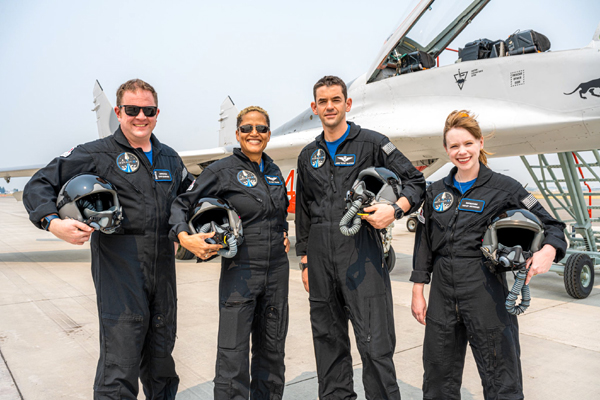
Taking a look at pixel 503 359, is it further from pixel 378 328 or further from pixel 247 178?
pixel 247 178

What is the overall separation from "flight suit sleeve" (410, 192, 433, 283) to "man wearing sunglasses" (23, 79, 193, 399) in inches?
58.7

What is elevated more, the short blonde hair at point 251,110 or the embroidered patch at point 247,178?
the short blonde hair at point 251,110

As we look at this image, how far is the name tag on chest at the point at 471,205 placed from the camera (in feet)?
7.02

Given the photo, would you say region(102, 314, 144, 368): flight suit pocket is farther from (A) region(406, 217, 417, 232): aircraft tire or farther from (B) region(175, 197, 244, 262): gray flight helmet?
(A) region(406, 217, 417, 232): aircraft tire

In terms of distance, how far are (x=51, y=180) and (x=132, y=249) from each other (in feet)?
1.88

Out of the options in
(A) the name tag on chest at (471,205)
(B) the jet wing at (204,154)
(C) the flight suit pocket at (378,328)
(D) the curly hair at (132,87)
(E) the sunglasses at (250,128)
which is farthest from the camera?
(B) the jet wing at (204,154)

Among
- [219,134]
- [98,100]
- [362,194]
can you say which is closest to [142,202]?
[362,194]

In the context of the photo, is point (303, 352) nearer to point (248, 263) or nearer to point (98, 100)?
point (248, 263)

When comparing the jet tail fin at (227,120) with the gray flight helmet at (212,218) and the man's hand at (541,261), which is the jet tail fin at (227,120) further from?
the man's hand at (541,261)

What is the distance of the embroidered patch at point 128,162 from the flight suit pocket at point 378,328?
5.19ft

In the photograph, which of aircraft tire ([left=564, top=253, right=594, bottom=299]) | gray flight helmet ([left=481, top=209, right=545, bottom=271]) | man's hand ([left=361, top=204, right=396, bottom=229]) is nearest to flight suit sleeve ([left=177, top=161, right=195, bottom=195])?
man's hand ([left=361, top=204, right=396, bottom=229])

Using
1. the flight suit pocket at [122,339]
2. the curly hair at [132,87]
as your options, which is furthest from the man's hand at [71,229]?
the curly hair at [132,87]

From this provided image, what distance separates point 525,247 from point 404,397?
4.67 feet

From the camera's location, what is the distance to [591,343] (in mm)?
3832
